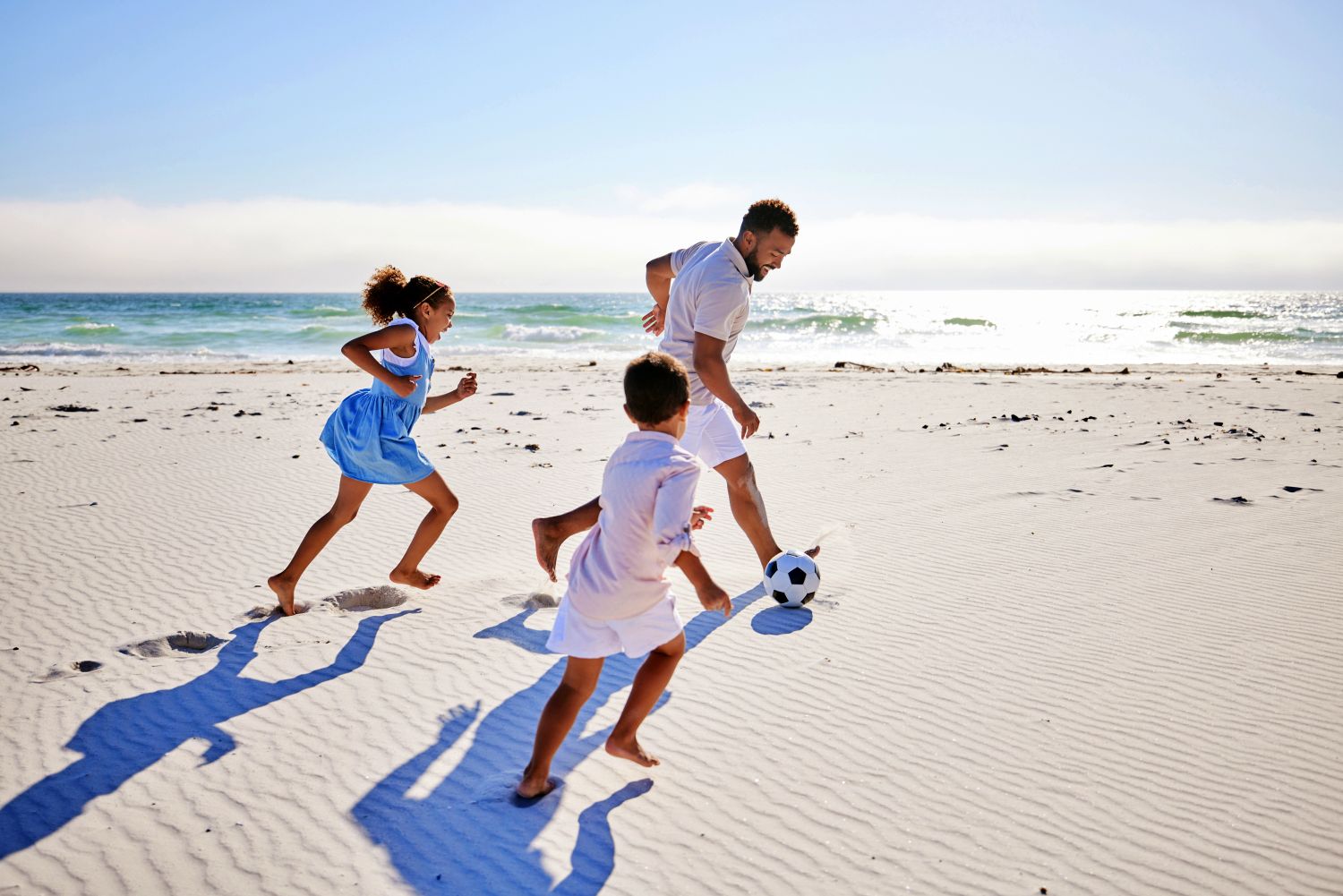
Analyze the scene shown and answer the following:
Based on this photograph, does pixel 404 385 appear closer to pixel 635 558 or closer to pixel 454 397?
pixel 454 397

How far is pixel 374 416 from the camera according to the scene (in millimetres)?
4160

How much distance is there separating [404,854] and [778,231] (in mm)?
3156

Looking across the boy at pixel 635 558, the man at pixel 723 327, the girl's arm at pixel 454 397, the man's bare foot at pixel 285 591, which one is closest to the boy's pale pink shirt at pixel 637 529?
the boy at pixel 635 558

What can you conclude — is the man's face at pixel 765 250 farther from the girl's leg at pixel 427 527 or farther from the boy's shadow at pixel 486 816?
the boy's shadow at pixel 486 816

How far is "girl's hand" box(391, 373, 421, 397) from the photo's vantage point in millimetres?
4102

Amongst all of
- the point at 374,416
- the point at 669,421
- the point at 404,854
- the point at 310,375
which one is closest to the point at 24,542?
the point at 374,416

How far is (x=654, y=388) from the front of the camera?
2.63 metres

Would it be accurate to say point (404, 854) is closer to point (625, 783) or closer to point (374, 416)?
point (625, 783)

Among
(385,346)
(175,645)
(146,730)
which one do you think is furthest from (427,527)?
(146,730)

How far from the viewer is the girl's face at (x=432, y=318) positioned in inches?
168

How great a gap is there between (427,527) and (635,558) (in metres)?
2.12

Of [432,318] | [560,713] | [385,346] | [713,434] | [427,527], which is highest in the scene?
[432,318]

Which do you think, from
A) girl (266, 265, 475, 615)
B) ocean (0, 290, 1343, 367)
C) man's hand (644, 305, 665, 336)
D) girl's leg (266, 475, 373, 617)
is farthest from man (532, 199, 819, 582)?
ocean (0, 290, 1343, 367)

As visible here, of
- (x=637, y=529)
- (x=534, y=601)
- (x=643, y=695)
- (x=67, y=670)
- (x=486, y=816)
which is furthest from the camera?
(x=534, y=601)
